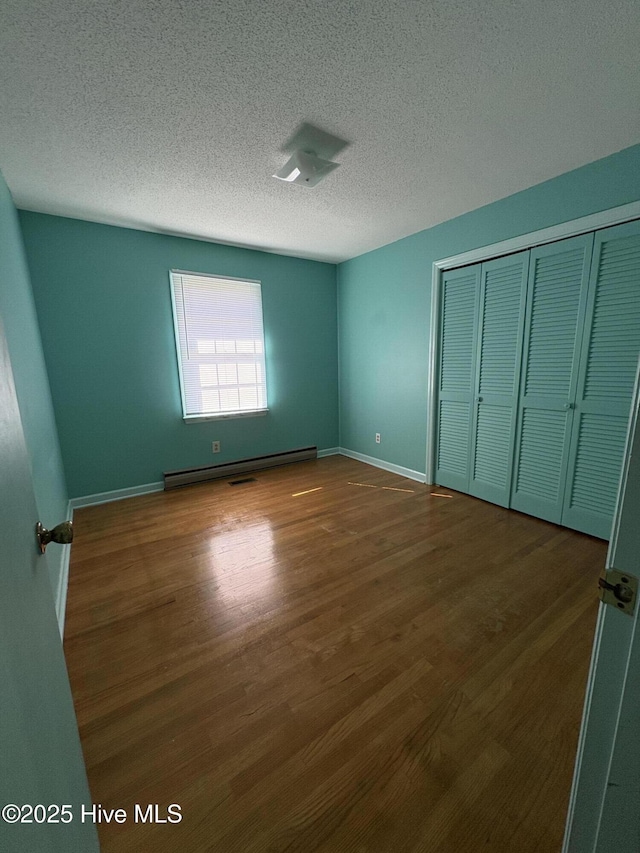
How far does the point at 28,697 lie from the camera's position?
57 centimetres

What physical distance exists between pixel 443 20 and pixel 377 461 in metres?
3.48

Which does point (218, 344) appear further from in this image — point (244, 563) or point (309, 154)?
point (244, 563)

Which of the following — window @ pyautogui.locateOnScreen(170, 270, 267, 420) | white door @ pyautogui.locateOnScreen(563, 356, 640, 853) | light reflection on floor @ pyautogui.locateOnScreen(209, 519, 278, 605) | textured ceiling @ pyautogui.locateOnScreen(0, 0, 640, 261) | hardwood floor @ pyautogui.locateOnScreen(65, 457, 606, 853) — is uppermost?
textured ceiling @ pyautogui.locateOnScreen(0, 0, 640, 261)

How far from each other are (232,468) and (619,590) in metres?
3.64

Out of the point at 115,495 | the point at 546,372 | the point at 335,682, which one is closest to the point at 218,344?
the point at 115,495

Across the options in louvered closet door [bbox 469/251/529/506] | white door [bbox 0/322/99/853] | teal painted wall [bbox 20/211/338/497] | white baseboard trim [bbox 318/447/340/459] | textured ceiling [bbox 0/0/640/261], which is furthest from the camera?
white baseboard trim [bbox 318/447/340/459]

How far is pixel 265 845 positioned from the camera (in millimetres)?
897

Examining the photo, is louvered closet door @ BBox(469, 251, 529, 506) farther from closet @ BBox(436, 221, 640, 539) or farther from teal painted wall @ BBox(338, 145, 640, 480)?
teal painted wall @ BBox(338, 145, 640, 480)

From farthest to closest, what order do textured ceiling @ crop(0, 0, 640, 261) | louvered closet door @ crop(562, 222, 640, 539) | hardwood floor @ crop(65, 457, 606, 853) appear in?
louvered closet door @ crop(562, 222, 640, 539) → textured ceiling @ crop(0, 0, 640, 261) → hardwood floor @ crop(65, 457, 606, 853)

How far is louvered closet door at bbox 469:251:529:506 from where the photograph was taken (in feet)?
8.52

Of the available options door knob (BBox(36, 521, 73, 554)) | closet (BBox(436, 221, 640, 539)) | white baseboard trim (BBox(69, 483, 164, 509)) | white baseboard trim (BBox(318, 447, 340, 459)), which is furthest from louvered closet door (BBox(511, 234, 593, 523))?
white baseboard trim (BBox(69, 483, 164, 509))

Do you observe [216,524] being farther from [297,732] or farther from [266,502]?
[297,732]

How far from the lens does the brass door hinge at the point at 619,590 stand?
1.75 ft

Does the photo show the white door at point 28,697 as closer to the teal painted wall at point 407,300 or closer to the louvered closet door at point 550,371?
the louvered closet door at point 550,371
